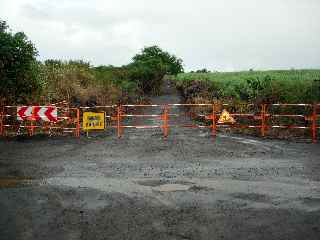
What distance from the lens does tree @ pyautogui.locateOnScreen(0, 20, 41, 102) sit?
23938mm

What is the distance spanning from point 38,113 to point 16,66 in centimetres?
348

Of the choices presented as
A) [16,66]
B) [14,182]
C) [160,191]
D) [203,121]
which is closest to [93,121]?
[16,66]

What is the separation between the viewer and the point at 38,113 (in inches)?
869

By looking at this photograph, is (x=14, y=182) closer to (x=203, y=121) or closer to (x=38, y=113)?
(x=38, y=113)

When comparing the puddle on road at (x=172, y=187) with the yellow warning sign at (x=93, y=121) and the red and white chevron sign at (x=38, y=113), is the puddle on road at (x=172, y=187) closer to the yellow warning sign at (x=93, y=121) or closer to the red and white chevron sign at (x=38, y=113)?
the yellow warning sign at (x=93, y=121)

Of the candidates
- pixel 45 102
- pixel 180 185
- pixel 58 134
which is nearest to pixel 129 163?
pixel 180 185

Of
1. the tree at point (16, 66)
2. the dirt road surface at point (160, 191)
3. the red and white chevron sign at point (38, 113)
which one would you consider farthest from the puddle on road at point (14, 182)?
the tree at point (16, 66)

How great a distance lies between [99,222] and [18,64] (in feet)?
58.3

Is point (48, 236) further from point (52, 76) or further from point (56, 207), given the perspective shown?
point (52, 76)

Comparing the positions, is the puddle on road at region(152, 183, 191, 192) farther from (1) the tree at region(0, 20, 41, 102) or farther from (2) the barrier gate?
(1) the tree at region(0, 20, 41, 102)

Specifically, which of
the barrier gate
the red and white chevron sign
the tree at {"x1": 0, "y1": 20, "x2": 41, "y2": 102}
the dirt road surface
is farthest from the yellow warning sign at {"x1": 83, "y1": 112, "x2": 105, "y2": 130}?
the tree at {"x1": 0, "y1": 20, "x2": 41, "y2": 102}

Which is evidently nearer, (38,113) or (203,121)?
(38,113)

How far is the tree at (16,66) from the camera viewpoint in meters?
23.9

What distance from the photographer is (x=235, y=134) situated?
22922 millimetres
